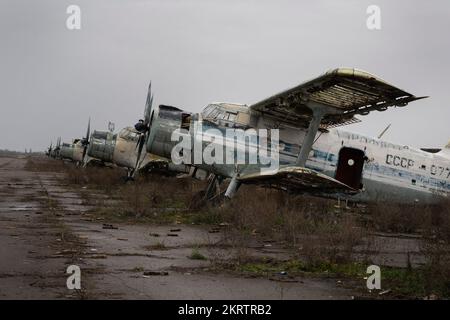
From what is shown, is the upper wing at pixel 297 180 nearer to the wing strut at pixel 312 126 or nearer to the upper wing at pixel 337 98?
the wing strut at pixel 312 126

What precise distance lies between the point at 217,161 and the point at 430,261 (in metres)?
8.47

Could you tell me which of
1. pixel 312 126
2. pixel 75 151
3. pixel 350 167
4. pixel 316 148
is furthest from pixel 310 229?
pixel 75 151

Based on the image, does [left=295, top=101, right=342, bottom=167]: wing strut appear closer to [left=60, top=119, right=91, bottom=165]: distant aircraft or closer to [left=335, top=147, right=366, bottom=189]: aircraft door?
[left=335, top=147, right=366, bottom=189]: aircraft door

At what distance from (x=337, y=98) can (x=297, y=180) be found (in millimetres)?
2128

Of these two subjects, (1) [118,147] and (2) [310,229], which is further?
(1) [118,147]

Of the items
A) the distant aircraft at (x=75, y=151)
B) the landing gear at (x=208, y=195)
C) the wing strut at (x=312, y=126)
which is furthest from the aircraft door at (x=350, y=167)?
the distant aircraft at (x=75, y=151)

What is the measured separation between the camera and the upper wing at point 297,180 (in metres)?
12.3

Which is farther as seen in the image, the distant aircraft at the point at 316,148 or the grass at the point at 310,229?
the distant aircraft at the point at 316,148

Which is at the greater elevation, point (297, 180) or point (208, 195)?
point (297, 180)

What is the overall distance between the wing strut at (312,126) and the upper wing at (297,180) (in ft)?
2.06

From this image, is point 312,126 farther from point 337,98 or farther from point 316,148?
point 316,148

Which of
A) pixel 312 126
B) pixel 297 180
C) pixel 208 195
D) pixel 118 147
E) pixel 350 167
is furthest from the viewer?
pixel 118 147

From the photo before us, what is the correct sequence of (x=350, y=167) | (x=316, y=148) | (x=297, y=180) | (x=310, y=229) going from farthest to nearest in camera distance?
1. (x=350, y=167)
2. (x=316, y=148)
3. (x=297, y=180)
4. (x=310, y=229)

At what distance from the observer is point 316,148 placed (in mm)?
15086
